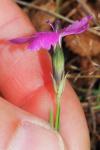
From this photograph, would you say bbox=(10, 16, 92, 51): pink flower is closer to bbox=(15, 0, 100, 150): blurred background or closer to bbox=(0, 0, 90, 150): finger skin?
bbox=(0, 0, 90, 150): finger skin

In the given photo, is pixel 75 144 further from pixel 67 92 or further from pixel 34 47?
pixel 34 47

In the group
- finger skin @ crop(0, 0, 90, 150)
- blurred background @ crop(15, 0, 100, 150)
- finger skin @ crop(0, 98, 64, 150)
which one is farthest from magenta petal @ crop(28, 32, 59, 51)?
blurred background @ crop(15, 0, 100, 150)

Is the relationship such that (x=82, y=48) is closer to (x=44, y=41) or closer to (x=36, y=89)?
(x=36, y=89)

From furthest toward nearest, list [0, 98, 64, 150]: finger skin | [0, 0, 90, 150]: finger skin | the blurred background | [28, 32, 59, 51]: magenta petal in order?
the blurred background < [0, 0, 90, 150]: finger skin < [0, 98, 64, 150]: finger skin < [28, 32, 59, 51]: magenta petal

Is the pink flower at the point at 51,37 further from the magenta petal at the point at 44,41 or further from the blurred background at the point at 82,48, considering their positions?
the blurred background at the point at 82,48

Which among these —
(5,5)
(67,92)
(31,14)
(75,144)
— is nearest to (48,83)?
(67,92)

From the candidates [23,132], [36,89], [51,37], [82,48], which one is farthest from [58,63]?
[82,48]
